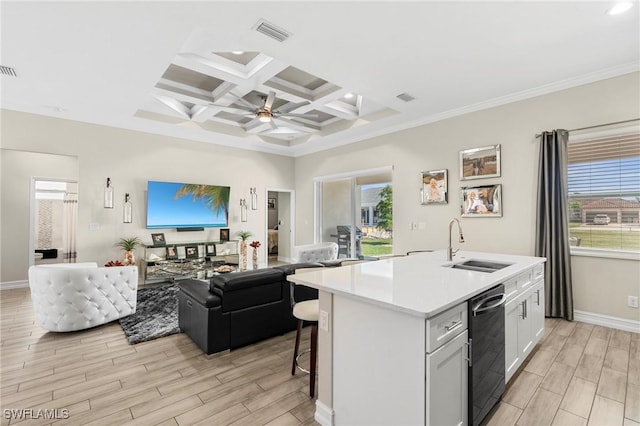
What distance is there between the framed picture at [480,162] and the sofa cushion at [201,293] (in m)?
4.19

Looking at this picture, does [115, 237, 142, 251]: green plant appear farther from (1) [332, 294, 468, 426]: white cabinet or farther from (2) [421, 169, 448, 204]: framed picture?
(2) [421, 169, 448, 204]: framed picture

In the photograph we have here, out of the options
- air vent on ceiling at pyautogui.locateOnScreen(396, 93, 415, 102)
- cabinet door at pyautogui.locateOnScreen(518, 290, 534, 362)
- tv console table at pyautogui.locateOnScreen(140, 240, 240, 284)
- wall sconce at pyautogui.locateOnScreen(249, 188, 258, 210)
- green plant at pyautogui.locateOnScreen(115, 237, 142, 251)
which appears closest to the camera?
cabinet door at pyautogui.locateOnScreen(518, 290, 534, 362)

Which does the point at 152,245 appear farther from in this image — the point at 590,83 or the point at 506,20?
the point at 590,83

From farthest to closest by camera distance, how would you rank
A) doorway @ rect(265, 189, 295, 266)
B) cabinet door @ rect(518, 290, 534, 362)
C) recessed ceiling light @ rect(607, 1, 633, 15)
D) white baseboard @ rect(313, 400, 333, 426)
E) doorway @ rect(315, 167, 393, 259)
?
doorway @ rect(265, 189, 295, 266)
doorway @ rect(315, 167, 393, 259)
recessed ceiling light @ rect(607, 1, 633, 15)
cabinet door @ rect(518, 290, 534, 362)
white baseboard @ rect(313, 400, 333, 426)

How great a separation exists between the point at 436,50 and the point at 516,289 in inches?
99.8

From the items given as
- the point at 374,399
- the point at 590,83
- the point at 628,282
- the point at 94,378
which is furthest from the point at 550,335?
the point at 94,378

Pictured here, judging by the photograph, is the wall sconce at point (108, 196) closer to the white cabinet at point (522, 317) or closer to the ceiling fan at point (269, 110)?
the ceiling fan at point (269, 110)

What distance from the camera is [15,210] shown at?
555 cm

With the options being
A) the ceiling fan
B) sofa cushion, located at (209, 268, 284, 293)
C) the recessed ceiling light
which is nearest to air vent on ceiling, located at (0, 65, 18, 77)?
the ceiling fan

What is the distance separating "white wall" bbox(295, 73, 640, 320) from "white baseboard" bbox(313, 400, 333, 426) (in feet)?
12.4

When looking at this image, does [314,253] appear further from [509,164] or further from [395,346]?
[395,346]

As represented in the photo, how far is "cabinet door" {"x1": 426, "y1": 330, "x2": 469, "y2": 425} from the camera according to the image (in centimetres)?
142

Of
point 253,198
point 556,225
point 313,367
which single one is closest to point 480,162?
point 556,225

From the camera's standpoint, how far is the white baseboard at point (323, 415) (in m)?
1.84
